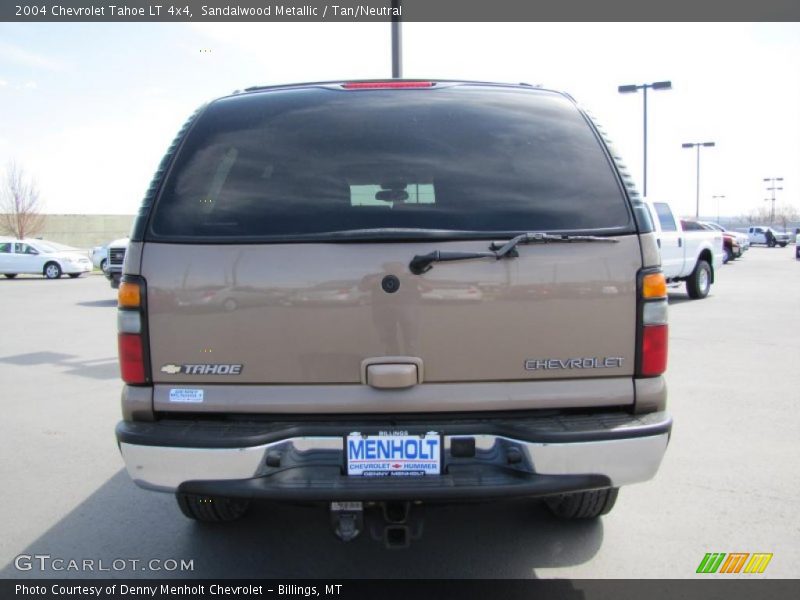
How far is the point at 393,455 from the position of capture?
2.57 meters

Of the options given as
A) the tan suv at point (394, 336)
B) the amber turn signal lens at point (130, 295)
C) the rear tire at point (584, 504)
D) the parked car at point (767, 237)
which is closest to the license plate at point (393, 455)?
the tan suv at point (394, 336)

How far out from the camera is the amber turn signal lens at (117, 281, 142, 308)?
2684 millimetres

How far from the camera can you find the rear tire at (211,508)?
349 cm

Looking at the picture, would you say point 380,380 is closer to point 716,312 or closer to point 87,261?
point 716,312

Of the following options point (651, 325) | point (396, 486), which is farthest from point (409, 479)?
point (651, 325)

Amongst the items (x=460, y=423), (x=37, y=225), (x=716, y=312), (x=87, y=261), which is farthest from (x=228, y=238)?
(x=37, y=225)

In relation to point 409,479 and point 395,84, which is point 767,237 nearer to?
point 395,84

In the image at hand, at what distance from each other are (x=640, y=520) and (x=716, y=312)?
10043 millimetres

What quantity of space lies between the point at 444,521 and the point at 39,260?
26.0 metres

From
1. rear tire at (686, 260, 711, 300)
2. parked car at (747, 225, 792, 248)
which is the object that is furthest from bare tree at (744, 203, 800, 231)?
rear tire at (686, 260, 711, 300)

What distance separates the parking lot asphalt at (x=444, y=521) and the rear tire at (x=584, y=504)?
3.1 inches

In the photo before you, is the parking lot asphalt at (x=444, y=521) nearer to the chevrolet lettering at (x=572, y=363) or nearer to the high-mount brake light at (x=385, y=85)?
the chevrolet lettering at (x=572, y=363)

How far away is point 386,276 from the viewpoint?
2.61 meters

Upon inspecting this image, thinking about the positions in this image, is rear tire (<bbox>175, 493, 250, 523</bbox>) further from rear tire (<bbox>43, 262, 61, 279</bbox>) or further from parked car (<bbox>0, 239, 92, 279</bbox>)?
rear tire (<bbox>43, 262, 61, 279</bbox>)
